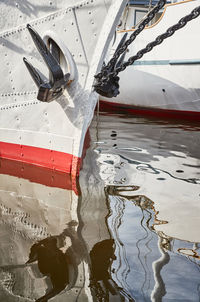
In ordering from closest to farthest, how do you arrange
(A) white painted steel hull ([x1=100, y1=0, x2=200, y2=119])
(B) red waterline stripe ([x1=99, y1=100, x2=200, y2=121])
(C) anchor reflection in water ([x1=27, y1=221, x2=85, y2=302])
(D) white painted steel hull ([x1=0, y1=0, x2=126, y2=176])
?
(C) anchor reflection in water ([x1=27, y1=221, x2=85, y2=302]) → (D) white painted steel hull ([x1=0, y1=0, x2=126, y2=176]) → (A) white painted steel hull ([x1=100, y1=0, x2=200, y2=119]) → (B) red waterline stripe ([x1=99, y1=100, x2=200, y2=121])

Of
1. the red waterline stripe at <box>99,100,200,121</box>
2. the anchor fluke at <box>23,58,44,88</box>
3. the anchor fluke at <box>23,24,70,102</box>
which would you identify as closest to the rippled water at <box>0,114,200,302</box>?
the anchor fluke at <box>23,24,70,102</box>

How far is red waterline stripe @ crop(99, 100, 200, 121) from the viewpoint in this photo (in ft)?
30.9

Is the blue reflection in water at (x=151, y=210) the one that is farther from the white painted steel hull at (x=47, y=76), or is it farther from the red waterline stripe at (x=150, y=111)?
the red waterline stripe at (x=150, y=111)

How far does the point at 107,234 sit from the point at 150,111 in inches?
298

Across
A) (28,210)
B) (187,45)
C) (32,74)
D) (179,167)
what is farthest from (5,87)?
(187,45)

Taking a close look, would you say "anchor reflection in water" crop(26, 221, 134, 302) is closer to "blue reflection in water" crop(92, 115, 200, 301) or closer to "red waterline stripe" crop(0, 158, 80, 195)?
"blue reflection in water" crop(92, 115, 200, 301)

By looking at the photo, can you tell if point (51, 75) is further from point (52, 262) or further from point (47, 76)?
point (52, 262)

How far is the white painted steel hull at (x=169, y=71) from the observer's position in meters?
8.45

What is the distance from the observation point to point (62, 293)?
2434 mm

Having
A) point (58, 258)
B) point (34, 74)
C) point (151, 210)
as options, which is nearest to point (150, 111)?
point (34, 74)

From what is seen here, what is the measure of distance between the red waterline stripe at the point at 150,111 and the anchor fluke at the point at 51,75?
560cm

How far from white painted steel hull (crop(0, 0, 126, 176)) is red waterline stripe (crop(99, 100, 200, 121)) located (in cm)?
514

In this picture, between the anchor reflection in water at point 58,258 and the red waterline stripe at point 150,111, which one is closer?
the anchor reflection in water at point 58,258

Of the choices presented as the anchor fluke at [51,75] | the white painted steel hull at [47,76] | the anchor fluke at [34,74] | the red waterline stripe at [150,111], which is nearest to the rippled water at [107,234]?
the white painted steel hull at [47,76]
